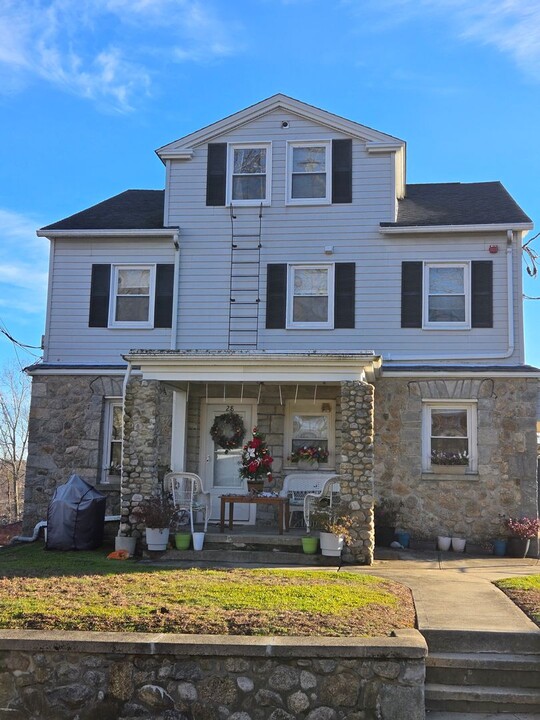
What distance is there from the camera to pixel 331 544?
10.6m

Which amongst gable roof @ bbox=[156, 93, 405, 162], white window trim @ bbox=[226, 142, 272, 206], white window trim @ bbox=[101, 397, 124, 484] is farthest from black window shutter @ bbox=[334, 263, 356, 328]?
white window trim @ bbox=[101, 397, 124, 484]

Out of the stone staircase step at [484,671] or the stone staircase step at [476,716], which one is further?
the stone staircase step at [484,671]

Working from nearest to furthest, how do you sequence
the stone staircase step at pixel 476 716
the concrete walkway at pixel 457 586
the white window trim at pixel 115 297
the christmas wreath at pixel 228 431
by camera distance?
the stone staircase step at pixel 476 716, the concrete walkway at pixel 457 586, the christmas wreath at pixel 228 431, the white window trim at pixel 115 297

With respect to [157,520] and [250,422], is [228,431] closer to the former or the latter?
[250,422]

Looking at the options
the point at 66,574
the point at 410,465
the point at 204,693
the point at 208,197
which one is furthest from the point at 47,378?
the point at 204,693

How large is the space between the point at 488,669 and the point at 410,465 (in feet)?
22.7

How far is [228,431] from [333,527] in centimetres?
353

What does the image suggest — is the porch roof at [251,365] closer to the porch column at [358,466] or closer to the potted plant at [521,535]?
the porch column at [358,466]

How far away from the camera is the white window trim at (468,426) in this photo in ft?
43.3

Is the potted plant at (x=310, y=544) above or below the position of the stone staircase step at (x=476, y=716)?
above

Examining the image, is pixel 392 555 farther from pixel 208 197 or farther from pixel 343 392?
pixel 208 197

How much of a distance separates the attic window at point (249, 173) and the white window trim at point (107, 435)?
4304 millimetres

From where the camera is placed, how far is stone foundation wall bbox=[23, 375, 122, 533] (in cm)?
1389

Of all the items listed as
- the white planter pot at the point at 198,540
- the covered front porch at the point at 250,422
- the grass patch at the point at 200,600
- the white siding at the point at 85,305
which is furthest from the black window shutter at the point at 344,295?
the grass patch at the point at 200,600
